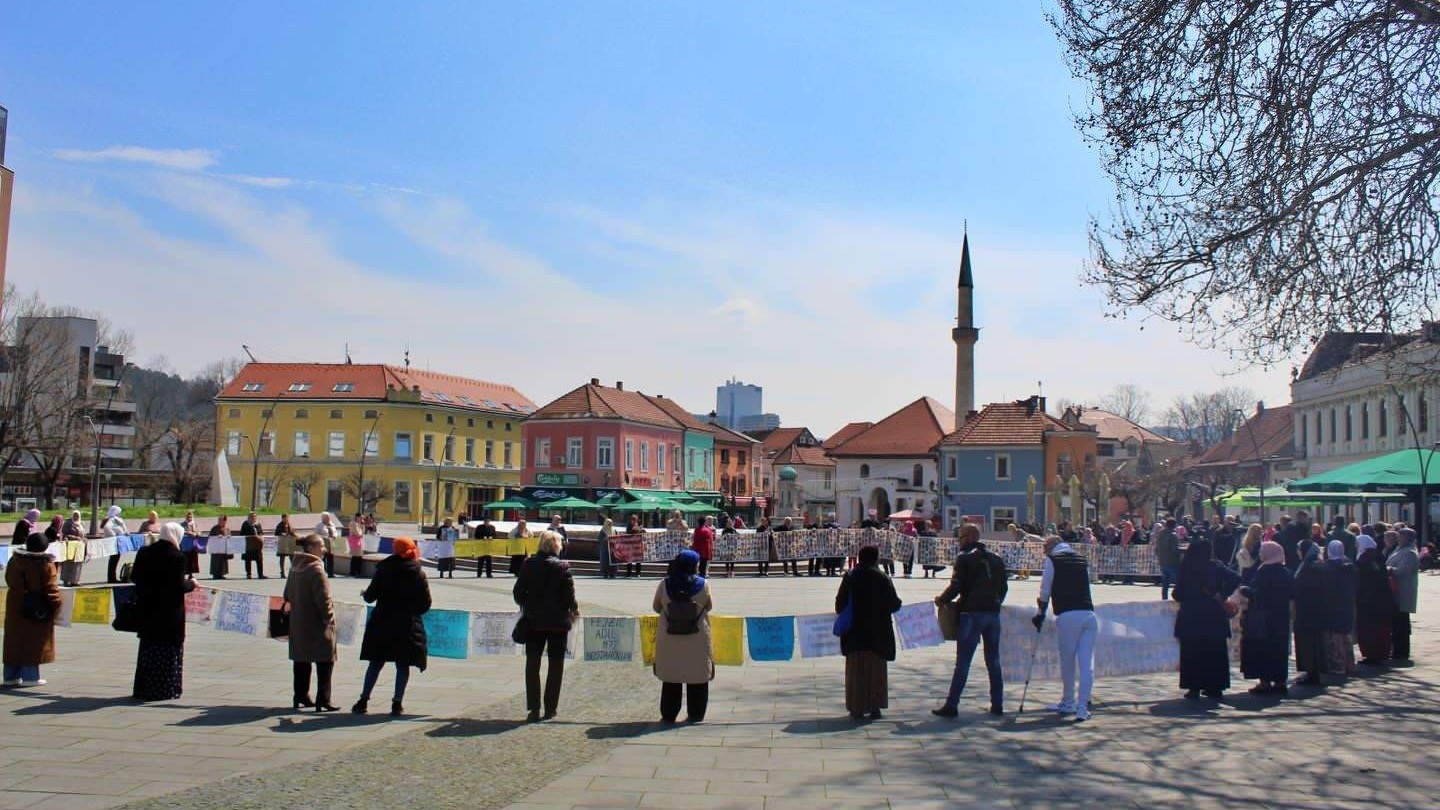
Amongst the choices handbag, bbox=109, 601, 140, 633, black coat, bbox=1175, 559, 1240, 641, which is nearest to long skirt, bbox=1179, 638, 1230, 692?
black coat, bbox=1175, 559, 1240, 641

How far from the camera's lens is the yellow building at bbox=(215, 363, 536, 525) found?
263ft

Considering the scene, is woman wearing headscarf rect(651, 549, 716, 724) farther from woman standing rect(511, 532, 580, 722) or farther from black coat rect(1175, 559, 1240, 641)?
black coat rect(1175, 559, 1240, 641)

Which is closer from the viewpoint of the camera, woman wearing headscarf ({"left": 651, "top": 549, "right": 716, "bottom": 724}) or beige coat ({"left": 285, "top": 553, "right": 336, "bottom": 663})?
woman wearing headscarf ({"left": 651, "top": 549, "right": 716, "bottom": 724})

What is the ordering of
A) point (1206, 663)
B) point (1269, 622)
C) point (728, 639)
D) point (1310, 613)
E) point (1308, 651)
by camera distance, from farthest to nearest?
point (1308, 651) → point (1310, 613) → point (728, 639) → point (1269, 622) → point (1206, 663)

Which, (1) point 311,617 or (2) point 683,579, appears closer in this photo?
(2) point 683,579

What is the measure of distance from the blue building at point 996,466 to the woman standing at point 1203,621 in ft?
202

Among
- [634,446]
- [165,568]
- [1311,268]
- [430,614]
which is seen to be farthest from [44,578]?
[634,446]

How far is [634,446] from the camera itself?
77.4 metres

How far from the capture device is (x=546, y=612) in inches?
427

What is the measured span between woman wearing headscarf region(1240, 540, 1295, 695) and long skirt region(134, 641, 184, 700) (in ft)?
34.5

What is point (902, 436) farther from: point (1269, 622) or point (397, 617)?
point (397, 617)

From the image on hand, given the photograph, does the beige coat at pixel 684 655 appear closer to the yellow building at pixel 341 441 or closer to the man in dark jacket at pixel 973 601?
the man in dark jacket at pixel 973 601

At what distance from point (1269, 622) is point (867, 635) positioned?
471cm

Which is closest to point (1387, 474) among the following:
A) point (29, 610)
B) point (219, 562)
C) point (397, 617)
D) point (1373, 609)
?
point (1373, 609)
